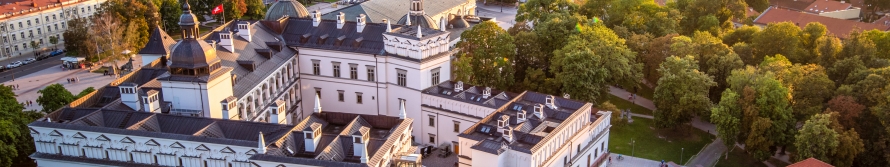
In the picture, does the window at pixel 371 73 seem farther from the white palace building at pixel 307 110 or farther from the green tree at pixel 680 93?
the green tree at pixel 680 93

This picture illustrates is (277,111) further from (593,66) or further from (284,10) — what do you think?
(593,66)

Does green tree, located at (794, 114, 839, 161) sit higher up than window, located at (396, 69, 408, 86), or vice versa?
window, located at (396, 69, 408, 86)

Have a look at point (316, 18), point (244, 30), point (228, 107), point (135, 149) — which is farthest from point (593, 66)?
point (135, 149)

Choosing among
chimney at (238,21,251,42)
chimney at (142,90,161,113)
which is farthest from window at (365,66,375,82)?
chimney at (142,90,161,113)

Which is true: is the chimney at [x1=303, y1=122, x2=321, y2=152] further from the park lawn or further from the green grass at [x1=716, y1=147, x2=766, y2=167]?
the green grass at [x1=716, y1=147, x2=766, y2=167]

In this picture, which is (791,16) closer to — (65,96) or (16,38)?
(65,96)

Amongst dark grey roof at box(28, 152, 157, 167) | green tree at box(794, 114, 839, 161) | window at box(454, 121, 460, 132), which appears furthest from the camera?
window at box(454, 121, 460, 132)

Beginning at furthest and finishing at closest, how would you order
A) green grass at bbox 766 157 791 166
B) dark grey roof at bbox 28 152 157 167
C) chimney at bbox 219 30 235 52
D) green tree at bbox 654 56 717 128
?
1. green tree at bbox 654 56 717 128
2. green grass at bbox 766 157 791 166
3. chimney at bbox 219 30 235 52
4. dark grey roof at bbox 28 152 157 167
